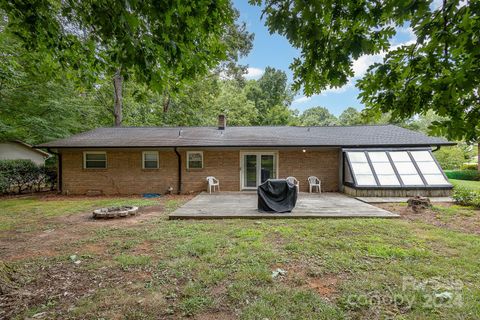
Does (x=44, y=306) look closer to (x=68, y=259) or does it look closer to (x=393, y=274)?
(x=68, y=259)

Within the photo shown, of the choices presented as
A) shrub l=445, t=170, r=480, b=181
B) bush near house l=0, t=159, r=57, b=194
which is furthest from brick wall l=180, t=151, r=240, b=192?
shrub l=445, t=170, r=480, b=181

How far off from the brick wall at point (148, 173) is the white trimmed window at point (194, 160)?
0.19 m

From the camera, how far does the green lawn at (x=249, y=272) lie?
109 inches

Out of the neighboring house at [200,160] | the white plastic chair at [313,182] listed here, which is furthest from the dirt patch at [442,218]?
the neighboring house at [200,160]

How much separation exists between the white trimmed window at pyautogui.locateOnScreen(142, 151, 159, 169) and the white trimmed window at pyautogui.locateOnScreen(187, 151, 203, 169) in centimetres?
161

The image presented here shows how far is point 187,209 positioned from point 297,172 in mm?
6081

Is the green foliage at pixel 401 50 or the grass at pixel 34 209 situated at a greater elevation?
the green foliage at pixel 401 50

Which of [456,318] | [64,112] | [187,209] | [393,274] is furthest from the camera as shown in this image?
[64,112]

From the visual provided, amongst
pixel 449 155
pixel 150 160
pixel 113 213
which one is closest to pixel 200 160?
pixel 150 160

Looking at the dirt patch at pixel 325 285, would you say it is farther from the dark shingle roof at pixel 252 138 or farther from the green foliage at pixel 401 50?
the dark shingle roof at pixel 252 138

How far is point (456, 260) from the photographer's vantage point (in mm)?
3934

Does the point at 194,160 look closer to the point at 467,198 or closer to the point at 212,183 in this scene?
the point at 212,183

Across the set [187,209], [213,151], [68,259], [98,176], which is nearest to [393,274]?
[68,259]

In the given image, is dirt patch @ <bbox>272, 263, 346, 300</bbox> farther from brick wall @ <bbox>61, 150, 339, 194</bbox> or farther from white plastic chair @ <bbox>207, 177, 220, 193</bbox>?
brick wall @ <bbox>61, 150, 339, 194</bbox>
